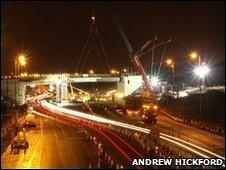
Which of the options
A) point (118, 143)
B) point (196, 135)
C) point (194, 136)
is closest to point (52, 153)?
point (118, 143)

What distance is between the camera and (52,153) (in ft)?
187

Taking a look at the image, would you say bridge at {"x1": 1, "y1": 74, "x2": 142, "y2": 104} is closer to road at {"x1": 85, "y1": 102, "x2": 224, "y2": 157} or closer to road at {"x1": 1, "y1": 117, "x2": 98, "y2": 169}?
road at {"x1": 85, "y1": 102, "x2": 224, "y2": 157}

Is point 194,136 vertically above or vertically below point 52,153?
above

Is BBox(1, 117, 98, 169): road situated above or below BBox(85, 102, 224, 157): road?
below

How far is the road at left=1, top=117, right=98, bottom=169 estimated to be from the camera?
161 feet

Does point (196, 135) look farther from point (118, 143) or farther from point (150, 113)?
point (150, 113)

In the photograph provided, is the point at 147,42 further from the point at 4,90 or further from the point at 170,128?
the point at 4,90

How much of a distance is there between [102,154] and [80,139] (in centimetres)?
1844

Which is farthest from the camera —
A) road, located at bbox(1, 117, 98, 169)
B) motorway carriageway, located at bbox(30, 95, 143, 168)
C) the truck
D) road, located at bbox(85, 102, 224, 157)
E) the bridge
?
the bridge

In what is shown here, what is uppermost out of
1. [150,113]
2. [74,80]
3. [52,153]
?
[74,80]

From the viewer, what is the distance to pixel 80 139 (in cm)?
7050

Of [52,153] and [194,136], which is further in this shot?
[194,136]

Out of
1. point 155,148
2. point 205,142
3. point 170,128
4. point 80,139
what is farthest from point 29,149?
point 170,128

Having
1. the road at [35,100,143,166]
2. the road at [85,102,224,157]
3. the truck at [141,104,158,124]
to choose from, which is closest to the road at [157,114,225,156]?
the road at [85,102,224,157]
